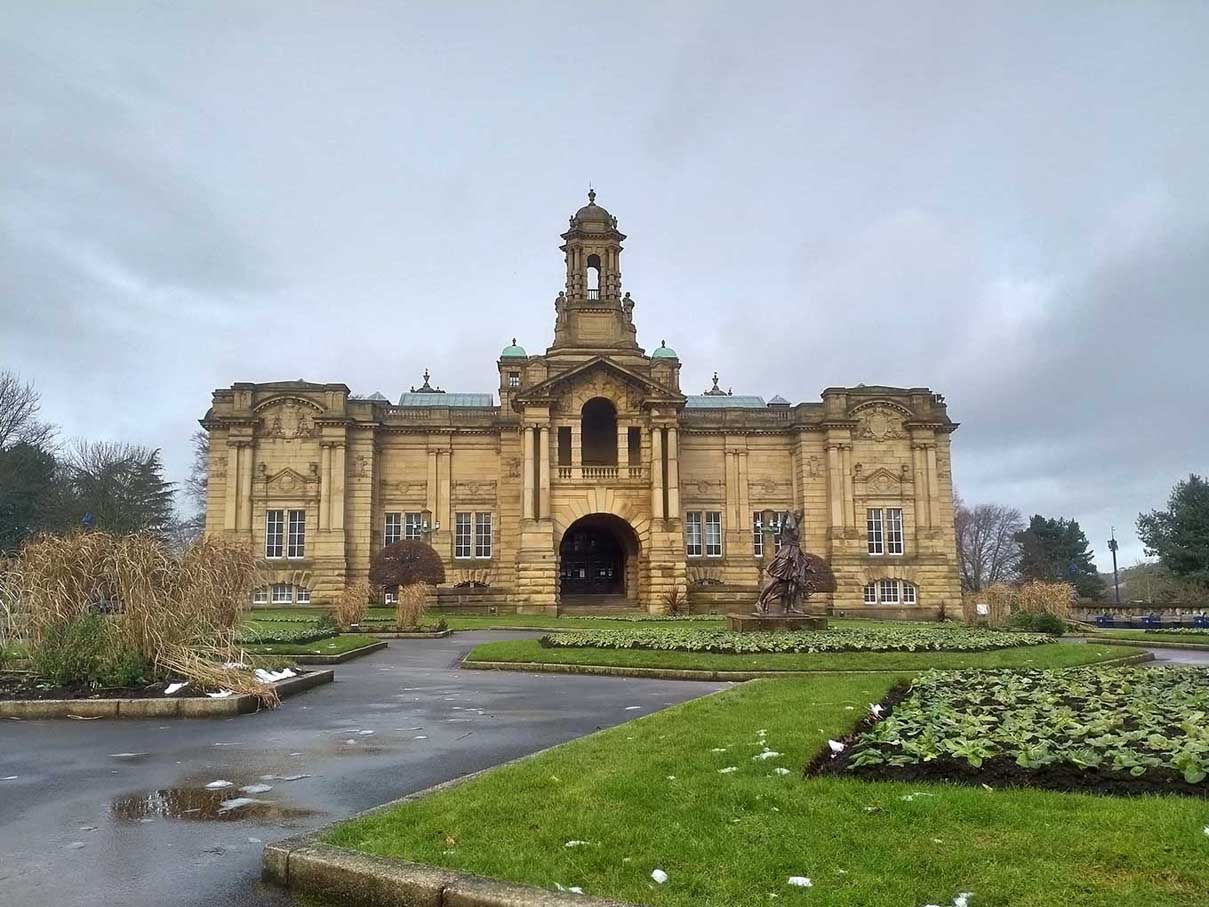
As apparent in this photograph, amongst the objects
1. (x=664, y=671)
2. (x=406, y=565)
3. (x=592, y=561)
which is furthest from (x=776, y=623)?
(x=592, y=561)

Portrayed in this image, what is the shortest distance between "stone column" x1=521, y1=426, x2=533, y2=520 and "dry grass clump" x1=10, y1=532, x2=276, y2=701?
115 feet

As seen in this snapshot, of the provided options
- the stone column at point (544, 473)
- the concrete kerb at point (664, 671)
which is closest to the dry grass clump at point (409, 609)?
the concrete kerb at point (664, 671)

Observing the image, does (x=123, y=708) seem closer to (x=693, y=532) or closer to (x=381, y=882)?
(x=381, y=882)

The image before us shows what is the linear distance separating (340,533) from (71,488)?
21.9m

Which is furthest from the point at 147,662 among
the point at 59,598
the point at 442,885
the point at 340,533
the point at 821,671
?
the point at 340,533

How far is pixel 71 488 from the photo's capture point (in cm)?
5934

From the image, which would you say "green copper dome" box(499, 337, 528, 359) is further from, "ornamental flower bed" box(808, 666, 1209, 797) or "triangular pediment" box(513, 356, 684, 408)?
"ornamental flower bed" box(808, 666, 1209, 797)

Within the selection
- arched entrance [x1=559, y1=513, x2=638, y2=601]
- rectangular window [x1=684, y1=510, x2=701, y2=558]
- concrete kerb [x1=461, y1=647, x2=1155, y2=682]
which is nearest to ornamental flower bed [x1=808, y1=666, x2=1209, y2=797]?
concrete kerb [x1=461, y1=647, x2=1155, y2=682]

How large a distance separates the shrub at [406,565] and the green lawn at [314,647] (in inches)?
736

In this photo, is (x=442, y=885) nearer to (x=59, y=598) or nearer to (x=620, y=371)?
(x=59, y=598)

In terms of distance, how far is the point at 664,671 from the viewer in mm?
18000

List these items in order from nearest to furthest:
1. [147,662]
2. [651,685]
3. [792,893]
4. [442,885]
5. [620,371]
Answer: [792,893], [442,885], [147,662], [651,685], [620,371]

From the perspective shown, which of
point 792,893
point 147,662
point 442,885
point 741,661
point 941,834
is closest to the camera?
point 792,893

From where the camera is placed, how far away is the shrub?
4534cm
